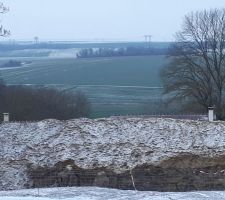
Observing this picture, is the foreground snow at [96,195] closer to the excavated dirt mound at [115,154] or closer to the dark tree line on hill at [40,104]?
the excavated dirt mound at [115,154]

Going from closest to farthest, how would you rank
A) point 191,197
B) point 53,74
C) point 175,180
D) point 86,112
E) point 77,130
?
point 191,197 < point 175,180 < point 77,130 < point 86,112 < point 53,74

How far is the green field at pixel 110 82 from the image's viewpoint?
53.2 meters

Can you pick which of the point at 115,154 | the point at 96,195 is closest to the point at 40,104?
the point at 115,154

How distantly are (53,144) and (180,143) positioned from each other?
3.67 m

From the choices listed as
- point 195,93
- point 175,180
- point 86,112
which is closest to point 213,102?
point 195,93

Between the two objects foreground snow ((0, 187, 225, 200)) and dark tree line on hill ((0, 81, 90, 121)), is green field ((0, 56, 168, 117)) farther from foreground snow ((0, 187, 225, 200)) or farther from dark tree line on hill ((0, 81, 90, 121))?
foreground snow ((0, 187, 225, 200))

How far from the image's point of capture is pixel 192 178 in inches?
586

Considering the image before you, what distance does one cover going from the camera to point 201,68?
44750mm

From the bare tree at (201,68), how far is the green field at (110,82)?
4229mm

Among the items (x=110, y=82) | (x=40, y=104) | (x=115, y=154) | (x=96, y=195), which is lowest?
(x=110, y=82)

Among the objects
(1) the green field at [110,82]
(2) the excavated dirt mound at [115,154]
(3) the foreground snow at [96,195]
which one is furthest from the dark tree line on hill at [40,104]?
(3) the foreground snow at [96,195]

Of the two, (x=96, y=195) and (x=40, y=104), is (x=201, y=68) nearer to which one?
(x=40, y=104)

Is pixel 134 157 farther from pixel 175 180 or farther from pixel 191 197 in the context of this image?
pixel 191 197

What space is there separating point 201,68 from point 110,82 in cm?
2800
